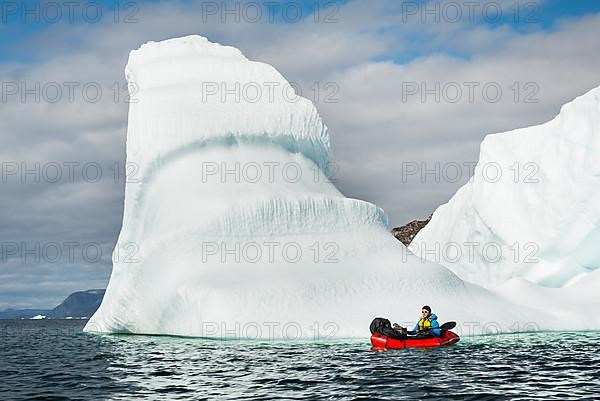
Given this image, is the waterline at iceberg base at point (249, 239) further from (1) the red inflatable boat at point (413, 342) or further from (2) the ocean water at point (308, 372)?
(1) the red inflatable boat at point (413, 342)

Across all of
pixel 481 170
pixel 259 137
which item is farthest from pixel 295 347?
pixel 481 170

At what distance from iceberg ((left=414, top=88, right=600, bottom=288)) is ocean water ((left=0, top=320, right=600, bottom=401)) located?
15.0 meters

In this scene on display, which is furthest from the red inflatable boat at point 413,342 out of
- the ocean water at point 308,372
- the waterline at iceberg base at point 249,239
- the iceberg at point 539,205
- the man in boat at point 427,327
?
the iceberg at point 539,205

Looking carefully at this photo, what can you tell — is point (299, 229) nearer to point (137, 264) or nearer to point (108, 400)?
point (137, 264)

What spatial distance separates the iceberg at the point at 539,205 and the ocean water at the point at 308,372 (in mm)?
15024

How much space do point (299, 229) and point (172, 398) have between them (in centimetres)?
1718

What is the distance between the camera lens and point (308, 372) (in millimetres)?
16312

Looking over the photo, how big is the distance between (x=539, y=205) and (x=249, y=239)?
19.2 meters

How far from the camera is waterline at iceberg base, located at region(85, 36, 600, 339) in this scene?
26.5m

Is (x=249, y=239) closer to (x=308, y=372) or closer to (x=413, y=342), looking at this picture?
(x=413, y=342)

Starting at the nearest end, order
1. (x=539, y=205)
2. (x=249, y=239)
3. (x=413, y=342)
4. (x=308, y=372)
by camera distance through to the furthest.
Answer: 1. (x=308, y=372)
2. (x=413, y=342)
3. (x=249, y=239)
4. (x=539, y=205)

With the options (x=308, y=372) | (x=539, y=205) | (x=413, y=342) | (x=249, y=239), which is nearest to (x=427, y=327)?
(x=413, y=342)

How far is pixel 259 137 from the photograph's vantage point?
3303 centimetres

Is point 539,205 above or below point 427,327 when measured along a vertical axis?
above
